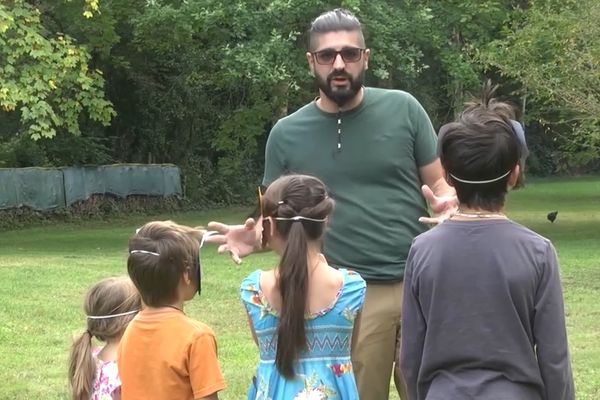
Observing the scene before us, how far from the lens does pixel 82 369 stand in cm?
399

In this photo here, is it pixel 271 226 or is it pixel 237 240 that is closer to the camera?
pixel 271 226

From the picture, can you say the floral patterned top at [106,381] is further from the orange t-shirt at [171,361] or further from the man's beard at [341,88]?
the man's beard at [341,88]

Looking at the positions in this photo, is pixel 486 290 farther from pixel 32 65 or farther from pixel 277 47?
pixel 32 65

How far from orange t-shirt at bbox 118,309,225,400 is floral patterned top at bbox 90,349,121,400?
1.39 ft

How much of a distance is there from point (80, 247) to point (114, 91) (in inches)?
397

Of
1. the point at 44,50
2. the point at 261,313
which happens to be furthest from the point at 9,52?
the point at 261,313

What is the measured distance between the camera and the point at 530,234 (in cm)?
277

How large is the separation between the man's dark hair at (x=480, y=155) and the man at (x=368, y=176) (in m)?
0.98

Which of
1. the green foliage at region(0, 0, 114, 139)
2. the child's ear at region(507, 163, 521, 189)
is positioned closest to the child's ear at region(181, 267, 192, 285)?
the child's ear at region(507, 163, 521, 189)

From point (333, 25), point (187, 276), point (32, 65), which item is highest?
point (333, 25)

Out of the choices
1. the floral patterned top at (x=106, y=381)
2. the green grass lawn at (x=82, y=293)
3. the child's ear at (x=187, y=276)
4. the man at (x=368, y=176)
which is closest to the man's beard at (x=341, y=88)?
the man at (x=368, y=176)

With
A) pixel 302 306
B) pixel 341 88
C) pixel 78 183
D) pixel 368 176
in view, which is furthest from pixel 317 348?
pixel 78 183

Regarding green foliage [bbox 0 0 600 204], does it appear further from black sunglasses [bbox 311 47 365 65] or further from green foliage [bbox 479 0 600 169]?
black sunglasses [bbox 311 47 365 65]

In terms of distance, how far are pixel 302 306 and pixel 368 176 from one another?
0.87m
